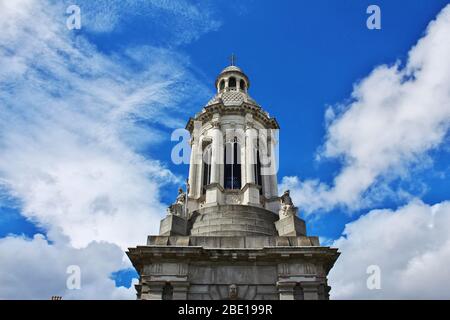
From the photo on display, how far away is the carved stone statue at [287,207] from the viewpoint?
74.6 feet

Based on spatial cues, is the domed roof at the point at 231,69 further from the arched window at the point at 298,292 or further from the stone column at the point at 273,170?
the arched window at the point at 298,292

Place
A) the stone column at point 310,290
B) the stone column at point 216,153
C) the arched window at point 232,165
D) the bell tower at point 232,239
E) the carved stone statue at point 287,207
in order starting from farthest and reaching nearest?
the arched window at point 232,165
the stone column at point 216,153
the carved stone statue at point 287,207
the bell tower at point 232,239
the stone column at point 310,290

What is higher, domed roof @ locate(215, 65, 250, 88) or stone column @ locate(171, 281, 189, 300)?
domed roof @ locate(215, 65, 250, 88)

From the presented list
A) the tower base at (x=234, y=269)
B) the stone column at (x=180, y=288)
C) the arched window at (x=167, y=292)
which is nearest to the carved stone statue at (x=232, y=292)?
the tower base at (x=234, y=269)

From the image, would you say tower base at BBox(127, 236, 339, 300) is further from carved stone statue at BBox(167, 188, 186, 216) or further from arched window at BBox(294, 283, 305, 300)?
carved stone statue at BBox(167, 188, 186, 216)

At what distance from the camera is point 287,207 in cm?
2300

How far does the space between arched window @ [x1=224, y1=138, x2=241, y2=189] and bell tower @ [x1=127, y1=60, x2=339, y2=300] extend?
0.08 m

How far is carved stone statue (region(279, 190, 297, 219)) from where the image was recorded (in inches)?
896

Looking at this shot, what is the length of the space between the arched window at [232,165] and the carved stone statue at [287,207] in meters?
5.42

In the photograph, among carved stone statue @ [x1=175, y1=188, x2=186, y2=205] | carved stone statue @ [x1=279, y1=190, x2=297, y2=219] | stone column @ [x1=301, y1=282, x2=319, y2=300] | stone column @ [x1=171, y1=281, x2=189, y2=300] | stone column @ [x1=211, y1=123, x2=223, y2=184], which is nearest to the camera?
stone column @ [x1=301, y1=282, x2=319, y2=300]

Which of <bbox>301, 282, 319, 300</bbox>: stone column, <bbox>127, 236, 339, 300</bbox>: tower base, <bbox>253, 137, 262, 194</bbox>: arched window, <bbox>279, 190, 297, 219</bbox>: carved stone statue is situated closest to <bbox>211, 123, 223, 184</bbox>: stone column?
<bbox>253, 137, 262, 194</bbox>: arched window
